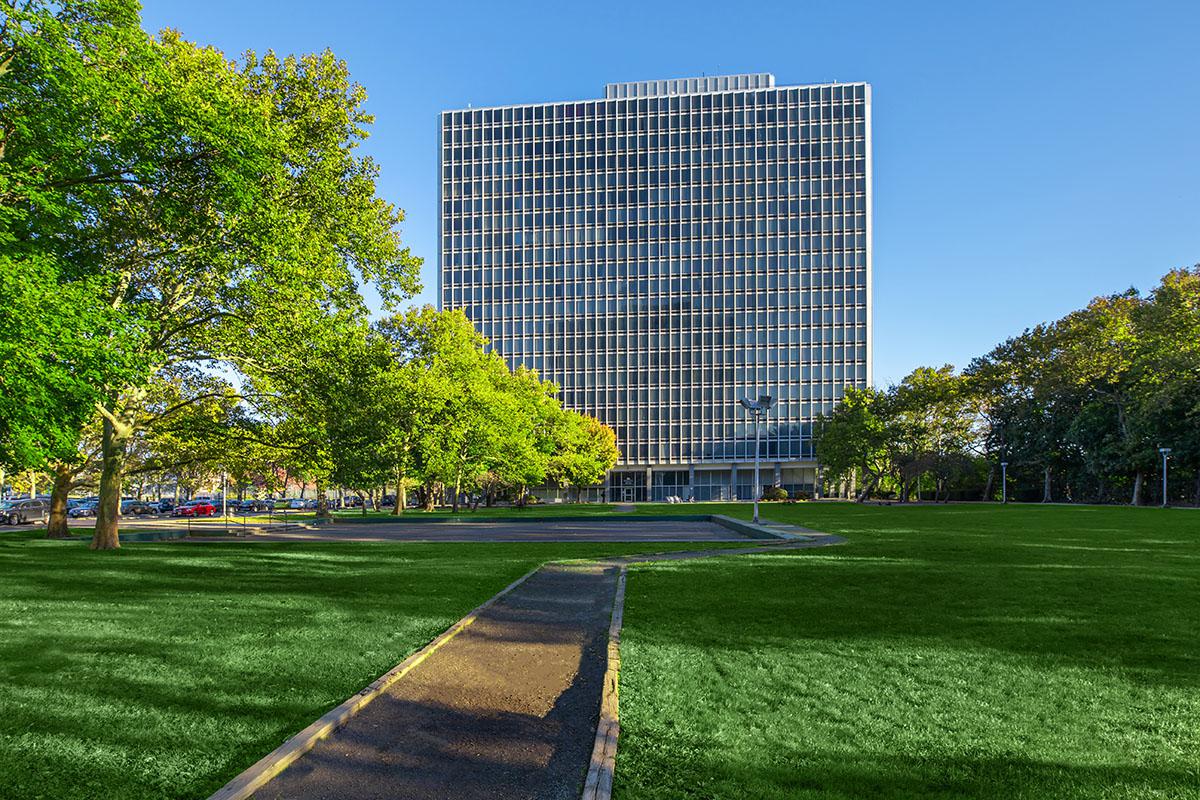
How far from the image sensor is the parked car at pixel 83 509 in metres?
53.5

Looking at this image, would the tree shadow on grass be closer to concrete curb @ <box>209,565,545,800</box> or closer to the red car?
concrete curb @ <box>209,565,545,800</box>

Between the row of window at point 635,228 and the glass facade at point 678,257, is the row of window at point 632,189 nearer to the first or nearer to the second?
the glass facade at point 678,257

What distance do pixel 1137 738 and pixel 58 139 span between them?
1802 centimetres

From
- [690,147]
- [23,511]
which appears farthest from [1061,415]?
[23,511]

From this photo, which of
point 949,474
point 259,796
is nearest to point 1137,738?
point 259,796

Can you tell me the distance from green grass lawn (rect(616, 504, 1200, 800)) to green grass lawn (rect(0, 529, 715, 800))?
2899mm

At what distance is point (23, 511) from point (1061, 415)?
84232 mm

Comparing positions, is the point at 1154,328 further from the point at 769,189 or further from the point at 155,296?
the point at 769,189

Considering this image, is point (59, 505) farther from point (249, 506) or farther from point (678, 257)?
point (678, 257)

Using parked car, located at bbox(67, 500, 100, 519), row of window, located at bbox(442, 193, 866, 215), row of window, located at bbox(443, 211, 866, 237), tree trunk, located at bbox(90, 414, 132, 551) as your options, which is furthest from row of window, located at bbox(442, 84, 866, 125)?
tree trunk, located at bbox(90, 414, 132, 551)

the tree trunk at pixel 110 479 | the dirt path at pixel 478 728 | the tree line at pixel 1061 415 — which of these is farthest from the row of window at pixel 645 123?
the dirt path at pixel 478 728

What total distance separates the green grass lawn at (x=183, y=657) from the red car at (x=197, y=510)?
45033 millimetres

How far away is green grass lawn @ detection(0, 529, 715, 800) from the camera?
5.08 metres

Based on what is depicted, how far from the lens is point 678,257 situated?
118 metres
